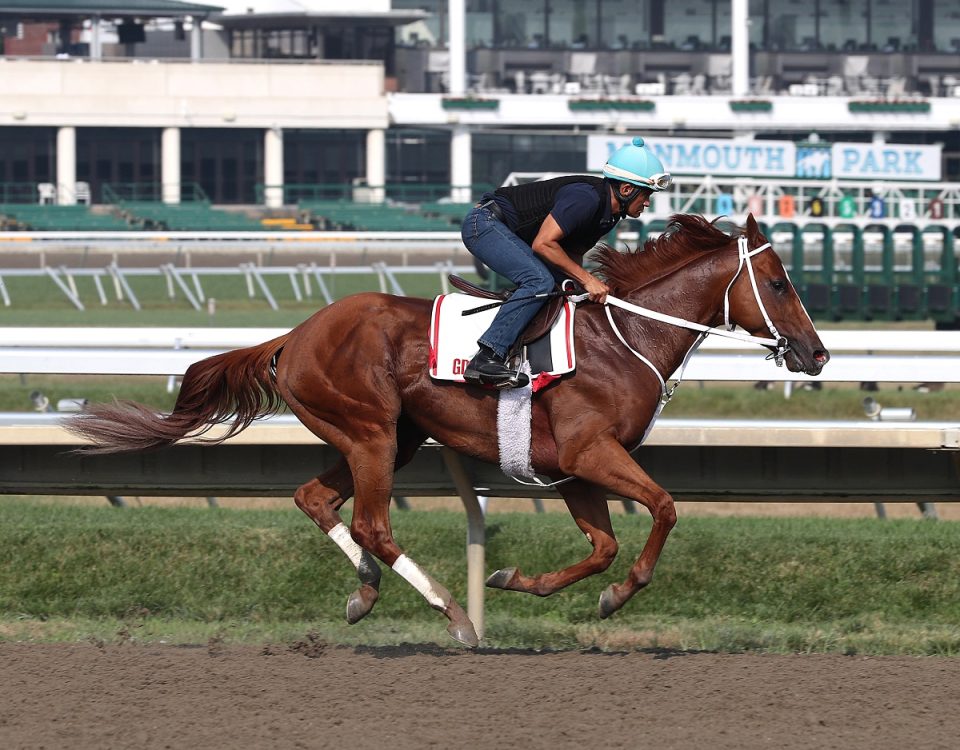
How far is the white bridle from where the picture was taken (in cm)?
524

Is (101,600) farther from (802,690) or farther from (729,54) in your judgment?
(729,54)

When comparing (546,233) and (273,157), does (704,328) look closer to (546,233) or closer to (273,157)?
(546,233)

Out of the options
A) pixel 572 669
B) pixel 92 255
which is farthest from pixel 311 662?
pixel 92 255

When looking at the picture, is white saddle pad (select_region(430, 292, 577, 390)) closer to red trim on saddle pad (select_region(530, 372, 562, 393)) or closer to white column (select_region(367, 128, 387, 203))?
red trim on saddle pad (select_region(530, 372, 562, 393))

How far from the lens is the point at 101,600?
621 centimetres

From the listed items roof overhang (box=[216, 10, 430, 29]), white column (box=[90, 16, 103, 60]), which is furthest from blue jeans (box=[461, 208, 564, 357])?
roof overhang (box=[216, 10, 430, 29])

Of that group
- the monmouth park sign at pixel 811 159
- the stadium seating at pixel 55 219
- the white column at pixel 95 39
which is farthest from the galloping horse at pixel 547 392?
the white column at pixel 95 39

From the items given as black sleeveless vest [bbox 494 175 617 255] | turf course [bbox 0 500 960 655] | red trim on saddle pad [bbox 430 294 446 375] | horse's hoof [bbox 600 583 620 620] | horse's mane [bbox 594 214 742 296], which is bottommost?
turf course [bbox 0 500 960 655]

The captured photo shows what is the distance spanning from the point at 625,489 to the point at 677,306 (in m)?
0.73

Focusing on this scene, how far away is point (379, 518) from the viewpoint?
5371 millimetres

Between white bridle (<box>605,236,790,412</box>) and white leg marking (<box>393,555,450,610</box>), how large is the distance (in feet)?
2.89

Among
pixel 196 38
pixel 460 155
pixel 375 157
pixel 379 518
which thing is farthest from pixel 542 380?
pixel 196 38

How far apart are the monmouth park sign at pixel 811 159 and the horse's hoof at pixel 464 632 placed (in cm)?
2050

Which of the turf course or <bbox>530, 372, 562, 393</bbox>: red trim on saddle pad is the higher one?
<bbox>530, 372, 562, 393</bbox>: red trim on saddle pad
